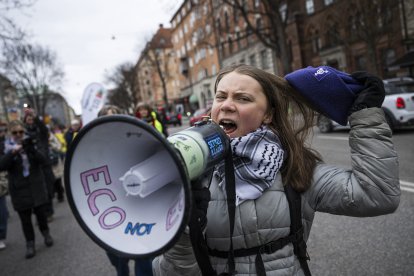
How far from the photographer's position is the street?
3.06 metres

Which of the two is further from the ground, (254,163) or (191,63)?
(191,63)

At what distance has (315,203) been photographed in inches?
57.1

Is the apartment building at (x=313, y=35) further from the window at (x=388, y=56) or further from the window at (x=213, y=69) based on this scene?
the window at (x=213, y=69)

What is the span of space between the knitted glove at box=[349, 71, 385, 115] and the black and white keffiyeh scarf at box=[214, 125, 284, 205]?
0.34 m

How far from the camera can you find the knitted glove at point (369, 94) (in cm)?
130

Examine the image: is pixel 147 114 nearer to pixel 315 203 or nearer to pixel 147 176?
pixel 315 203

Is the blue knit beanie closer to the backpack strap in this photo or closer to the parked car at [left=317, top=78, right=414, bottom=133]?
the backpack strap

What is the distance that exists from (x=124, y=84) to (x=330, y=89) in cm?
6912

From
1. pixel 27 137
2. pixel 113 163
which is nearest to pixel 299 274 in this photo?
pixel 113 163

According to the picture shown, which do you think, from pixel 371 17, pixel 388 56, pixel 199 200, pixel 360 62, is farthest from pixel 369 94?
pixel 360 62

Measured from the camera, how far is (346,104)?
4.55 feet

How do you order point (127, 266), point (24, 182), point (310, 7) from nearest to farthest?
point (127, 266) < point (24, 182) < point (310, 7)

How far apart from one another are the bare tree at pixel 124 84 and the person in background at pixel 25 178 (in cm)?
5616

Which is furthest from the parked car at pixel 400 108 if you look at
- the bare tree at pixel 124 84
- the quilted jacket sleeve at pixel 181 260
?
the bare tree at pixel 124 84
